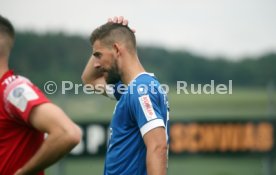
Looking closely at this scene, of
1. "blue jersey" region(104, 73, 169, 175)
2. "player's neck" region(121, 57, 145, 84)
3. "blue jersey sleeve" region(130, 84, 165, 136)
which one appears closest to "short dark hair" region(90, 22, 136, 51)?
"player's neck" region(121, 57, 145, 84)

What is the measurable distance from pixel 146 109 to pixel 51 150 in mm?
1156

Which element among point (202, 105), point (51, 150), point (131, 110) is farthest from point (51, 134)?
point (202, 105)

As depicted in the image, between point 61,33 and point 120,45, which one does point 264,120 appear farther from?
point 61,33

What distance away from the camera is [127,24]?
5.37 m

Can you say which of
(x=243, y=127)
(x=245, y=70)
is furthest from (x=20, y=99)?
(x=245, y=70)

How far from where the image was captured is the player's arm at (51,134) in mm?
3738

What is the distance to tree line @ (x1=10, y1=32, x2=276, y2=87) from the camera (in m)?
22.6

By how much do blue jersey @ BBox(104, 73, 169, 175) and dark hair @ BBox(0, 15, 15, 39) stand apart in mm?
1101

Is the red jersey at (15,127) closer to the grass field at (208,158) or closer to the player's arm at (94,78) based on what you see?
the player's arm at (94,78)

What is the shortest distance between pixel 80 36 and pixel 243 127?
56.3 feet

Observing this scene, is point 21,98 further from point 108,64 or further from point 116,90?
point 116,90

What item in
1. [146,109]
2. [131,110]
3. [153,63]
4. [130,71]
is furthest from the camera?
[153,63]

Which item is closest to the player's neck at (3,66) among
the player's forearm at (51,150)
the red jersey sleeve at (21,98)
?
the red jersey sleeve at (21,98)

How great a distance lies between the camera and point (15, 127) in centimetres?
399
